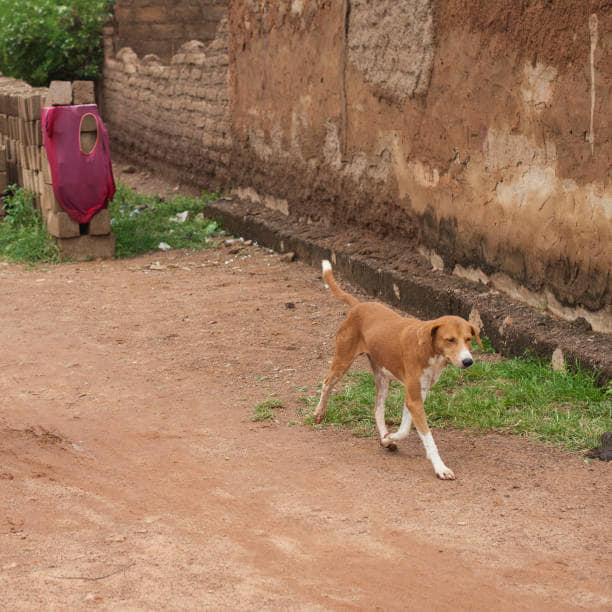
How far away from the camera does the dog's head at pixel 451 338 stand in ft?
13.7

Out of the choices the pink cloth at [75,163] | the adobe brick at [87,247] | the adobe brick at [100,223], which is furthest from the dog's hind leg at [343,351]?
the adobe brick at [87,247]

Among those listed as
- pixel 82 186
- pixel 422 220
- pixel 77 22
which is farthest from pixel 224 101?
pixel 77 22

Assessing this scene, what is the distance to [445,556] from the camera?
3.52 metres

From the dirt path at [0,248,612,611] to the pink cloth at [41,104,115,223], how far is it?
2.86 meters

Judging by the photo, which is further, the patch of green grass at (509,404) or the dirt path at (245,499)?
the patch of green grass at (509,404)

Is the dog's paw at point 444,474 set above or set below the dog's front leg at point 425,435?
below

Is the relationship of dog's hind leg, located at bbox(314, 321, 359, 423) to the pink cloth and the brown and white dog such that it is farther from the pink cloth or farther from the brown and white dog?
the pink cloth

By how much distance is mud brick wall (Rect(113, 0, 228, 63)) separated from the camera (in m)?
16.1

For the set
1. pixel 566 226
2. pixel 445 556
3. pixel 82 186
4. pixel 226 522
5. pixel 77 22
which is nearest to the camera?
pixel 445 556

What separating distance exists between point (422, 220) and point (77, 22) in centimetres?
1098

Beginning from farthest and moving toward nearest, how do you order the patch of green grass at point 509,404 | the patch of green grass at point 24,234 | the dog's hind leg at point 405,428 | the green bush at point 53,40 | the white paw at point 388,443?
the green bush at point 53,40 → the patch of green grass at point 24,234 → the patch of green grass at point 509,404 → the white paw at point 388,443 → the dog's hind leg at point 405,428

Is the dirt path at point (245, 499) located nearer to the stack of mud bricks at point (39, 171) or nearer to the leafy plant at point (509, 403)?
the leafy plant at point (509, 403)

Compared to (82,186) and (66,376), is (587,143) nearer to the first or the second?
(66,376)

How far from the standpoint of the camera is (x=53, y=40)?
1591 cm
